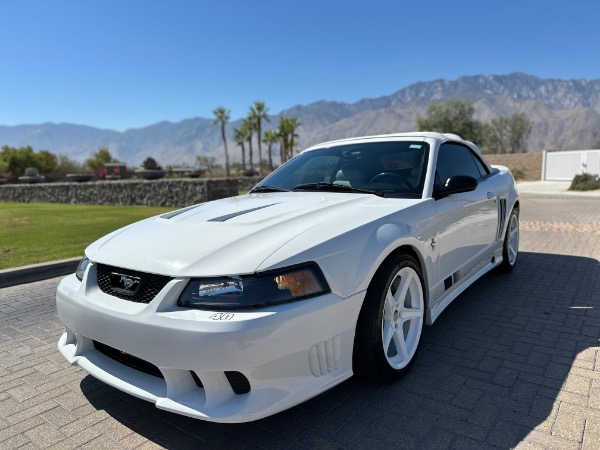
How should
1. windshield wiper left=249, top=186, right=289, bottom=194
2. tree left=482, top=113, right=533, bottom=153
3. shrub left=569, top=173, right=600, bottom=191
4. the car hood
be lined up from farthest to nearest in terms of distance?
tree left=482, top=113, right=533, bottom=153, shrub left=569, top=173, right=600, bottom=191, windshield wiper left=249, top=186, right=289, bottom=194, the car hood

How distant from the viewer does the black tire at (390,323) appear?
96.1 inches

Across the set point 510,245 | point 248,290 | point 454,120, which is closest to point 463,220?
point 510,245

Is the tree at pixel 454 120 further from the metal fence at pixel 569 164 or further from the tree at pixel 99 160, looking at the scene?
the tree at pixel 99 160

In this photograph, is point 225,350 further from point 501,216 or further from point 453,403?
point 501,216

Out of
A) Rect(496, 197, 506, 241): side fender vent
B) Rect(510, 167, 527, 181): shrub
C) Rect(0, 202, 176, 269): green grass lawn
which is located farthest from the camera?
Rect(510, 167, 527, 181): shrub

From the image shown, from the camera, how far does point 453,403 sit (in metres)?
2.53

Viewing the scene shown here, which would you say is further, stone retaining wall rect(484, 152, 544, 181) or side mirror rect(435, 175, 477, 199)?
stone retaining wall rect(484, 152, 544, 181)

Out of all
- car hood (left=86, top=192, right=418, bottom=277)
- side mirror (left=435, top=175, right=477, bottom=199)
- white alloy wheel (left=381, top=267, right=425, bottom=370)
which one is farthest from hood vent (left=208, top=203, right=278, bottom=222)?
side mirror (left=435, top=175, right=477, bottom=199)

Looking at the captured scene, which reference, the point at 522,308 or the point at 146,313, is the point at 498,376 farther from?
the point at 146,313

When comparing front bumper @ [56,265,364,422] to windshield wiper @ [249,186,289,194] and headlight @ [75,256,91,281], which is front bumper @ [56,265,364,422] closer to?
headlight @ [75,256,91,281]

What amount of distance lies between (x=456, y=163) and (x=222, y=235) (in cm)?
→ 271

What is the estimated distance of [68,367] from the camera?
3211mm

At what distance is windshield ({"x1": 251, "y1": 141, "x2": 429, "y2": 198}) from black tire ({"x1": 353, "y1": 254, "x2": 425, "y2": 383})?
0.69 metres

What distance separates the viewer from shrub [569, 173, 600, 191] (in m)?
20.1
